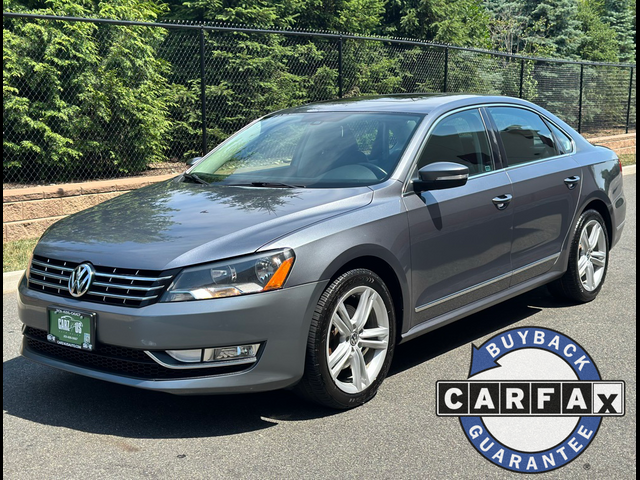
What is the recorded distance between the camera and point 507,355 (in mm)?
5035

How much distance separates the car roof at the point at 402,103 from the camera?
5.37 m

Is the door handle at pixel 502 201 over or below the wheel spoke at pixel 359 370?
over

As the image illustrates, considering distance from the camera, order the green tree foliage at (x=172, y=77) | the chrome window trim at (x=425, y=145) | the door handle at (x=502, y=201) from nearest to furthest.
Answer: the chrome window trim at (x=425, y=145) → the door handle at (x=502, y=201) → the green tree foliage at (x=172, y=77)

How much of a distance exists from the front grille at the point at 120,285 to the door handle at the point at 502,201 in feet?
7.90

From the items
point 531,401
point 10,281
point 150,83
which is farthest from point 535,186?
point 150,83

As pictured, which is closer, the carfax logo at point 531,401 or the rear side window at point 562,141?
the carfax logo at point 531,401

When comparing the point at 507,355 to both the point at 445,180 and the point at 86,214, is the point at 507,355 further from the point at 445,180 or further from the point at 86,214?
the point at 86,214

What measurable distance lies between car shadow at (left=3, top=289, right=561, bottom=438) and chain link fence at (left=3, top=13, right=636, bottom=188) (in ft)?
18.1

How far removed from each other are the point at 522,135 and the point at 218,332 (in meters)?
3.18

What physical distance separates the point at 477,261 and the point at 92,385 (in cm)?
254

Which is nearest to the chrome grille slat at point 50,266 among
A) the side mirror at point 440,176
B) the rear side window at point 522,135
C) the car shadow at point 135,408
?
the car shadow at point 135,408

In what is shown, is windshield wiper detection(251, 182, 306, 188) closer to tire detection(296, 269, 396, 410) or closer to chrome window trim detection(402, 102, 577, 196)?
chrome window trim detection(402, 102, 577, 196)

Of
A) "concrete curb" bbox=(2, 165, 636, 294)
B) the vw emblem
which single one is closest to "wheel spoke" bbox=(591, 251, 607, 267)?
the vw emblem

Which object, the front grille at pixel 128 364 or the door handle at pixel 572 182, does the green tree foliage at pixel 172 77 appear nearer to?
the door handle at pixel 572 182
